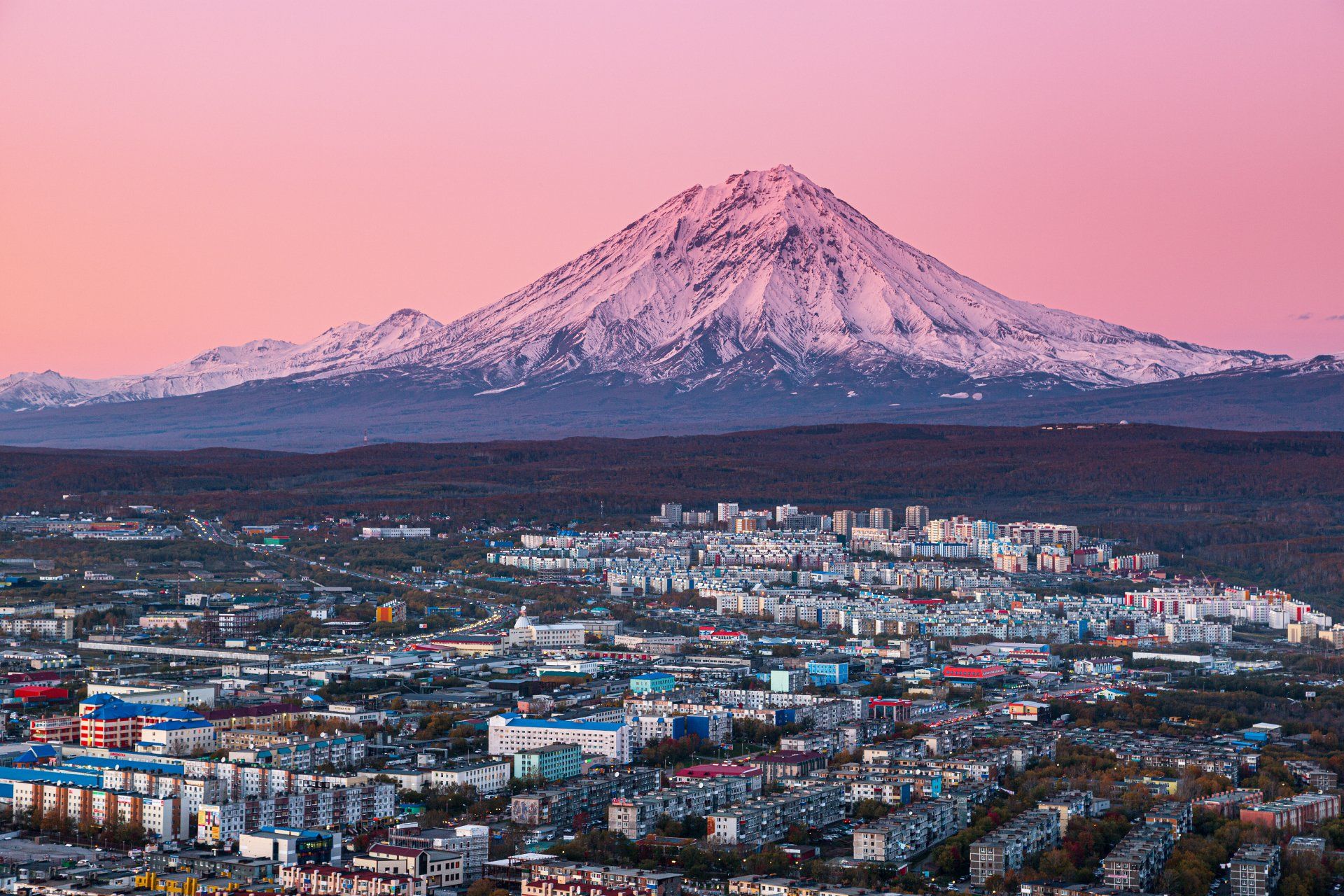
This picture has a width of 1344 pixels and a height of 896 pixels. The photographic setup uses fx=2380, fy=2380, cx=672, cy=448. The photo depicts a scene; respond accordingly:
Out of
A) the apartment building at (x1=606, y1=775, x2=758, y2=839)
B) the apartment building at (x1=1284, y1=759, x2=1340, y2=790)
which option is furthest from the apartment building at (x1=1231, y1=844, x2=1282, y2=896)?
the apartment building at (x1=606, y1=775, x2=758, y2=839)

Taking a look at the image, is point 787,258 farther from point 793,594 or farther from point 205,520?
point 793,594

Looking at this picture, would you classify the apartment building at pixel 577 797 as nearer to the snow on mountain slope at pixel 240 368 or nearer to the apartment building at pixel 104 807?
the apartment building at pixel 104 807

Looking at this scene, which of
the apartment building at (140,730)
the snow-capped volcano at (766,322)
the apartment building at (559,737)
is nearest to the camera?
the apartment building at (140,730)

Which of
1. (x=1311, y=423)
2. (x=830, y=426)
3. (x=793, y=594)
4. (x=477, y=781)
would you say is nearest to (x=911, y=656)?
(x=793, y=594)

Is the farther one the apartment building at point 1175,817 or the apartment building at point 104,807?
the apartment building at point 104,807

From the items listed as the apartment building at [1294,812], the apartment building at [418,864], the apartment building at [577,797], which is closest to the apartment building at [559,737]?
the apartment building at [577,797]

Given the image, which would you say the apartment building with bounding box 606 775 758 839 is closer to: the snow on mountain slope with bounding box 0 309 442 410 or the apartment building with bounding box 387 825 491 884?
the apartment building with bounding box 387 825 491 884
